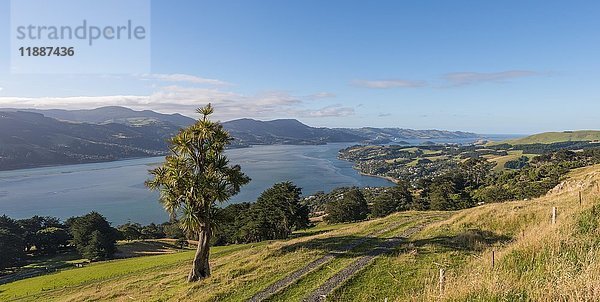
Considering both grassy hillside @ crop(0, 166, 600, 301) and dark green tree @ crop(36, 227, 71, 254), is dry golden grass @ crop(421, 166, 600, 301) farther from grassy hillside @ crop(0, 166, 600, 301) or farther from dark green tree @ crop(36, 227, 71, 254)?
dark green tree @ crop(36, 227, 71, 254)

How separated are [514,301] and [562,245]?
5.28 metres

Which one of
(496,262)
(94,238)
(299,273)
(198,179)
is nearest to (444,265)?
(496,262)

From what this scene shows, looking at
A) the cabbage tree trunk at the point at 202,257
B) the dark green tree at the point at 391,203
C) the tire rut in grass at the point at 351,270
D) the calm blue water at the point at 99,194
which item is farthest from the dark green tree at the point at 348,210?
the calm blue water at the point at 99,194

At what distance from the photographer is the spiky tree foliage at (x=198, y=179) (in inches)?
744

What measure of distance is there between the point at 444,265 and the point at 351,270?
405 cm

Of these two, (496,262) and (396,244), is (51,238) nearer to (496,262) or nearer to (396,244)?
(396,244)

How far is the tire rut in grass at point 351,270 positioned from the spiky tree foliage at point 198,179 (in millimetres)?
7702

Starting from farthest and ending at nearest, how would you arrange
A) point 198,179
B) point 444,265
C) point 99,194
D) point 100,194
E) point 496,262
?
point 99,194 < point 100,194 < point 198,179 < point 444,265 < point 496,262

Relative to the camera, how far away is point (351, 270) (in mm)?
16172

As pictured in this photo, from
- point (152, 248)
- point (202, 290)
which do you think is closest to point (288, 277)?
point (202, 290)

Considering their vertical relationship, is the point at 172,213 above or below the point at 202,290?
above

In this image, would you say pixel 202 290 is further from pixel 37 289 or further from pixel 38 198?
pixel 38 198

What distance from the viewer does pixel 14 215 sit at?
372 ft

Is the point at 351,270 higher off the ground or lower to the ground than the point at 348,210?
higher
